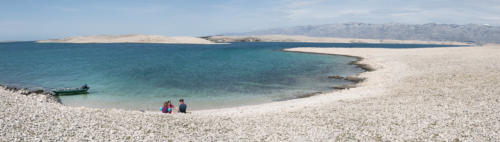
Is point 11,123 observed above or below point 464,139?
above

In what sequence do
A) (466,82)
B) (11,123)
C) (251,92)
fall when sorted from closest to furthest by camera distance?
(11,123) → (466,82) → (251,92)

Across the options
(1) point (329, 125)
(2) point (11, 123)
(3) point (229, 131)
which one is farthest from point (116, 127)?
(1) point (329, 125)

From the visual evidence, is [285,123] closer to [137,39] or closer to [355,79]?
[355,79]

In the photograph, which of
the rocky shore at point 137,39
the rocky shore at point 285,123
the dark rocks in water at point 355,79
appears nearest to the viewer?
the rocky shore at point 285,123

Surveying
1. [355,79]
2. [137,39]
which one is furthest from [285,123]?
[137,39]

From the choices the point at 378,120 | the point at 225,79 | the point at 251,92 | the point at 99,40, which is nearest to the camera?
the point at 378,120

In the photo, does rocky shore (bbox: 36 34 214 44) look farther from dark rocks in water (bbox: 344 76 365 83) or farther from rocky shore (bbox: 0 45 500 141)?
rocky shore (bbox: 0 45 500 141)

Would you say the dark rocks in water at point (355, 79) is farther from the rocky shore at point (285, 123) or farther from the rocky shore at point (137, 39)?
the rocky shore at point (137, 39)

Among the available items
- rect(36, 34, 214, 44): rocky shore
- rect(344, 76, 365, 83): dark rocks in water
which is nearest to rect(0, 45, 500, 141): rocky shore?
rect(344, 76, 365, 83): dark rocks in water

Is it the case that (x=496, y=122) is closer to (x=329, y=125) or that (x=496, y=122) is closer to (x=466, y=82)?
(x=329, y=125)

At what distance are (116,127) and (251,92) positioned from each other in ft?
49.3

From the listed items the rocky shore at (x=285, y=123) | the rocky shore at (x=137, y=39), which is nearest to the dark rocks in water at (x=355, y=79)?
the rocky shore at (x=285, y=123)

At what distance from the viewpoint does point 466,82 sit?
917 inches

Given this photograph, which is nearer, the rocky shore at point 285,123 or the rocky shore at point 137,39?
the rocky shore at point 285,123
